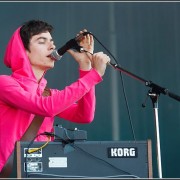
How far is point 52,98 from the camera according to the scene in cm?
241

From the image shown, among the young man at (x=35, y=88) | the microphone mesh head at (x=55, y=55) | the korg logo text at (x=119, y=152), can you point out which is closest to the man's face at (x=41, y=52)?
the young man at (x=35, y=88)

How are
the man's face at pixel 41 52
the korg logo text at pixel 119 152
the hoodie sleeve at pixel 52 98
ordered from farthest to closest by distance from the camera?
the man's face at pixel 41 52, the hoodie sleeve at pixel 52 98, the korg logo text at pixel 119 152

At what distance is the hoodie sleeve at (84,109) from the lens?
268 cm

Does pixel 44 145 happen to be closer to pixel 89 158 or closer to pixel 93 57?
pixel 89 158

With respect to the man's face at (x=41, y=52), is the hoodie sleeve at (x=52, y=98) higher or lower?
lower

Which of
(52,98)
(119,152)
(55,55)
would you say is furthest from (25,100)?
(119,152)

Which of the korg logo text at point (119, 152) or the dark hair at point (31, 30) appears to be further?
the dark hair at point (31, 30)

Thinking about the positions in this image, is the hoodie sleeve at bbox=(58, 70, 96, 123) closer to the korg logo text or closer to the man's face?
the man's face

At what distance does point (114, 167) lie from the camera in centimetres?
204

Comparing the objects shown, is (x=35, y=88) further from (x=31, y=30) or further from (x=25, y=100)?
(x=31, y=30)

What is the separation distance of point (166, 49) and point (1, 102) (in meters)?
1.91

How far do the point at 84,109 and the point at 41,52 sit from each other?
0.34 metres

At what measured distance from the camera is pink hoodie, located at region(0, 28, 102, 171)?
2.39 meters

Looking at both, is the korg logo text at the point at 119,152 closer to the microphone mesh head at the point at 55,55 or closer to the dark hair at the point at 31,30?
the microphone mesh head at the point at 55,55
